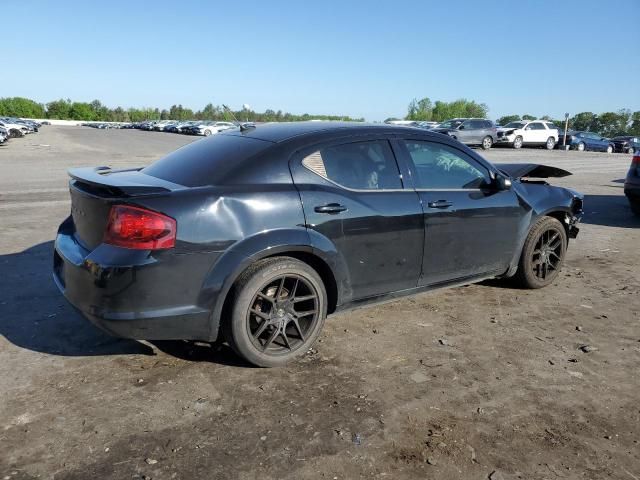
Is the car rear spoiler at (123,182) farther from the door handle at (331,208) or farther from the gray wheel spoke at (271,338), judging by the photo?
the gray wheel spoke at (271,338)

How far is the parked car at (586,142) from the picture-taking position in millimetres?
36656

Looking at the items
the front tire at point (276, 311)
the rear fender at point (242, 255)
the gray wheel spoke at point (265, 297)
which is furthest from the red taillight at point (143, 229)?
the gray wheel spoke at point (265, 297)

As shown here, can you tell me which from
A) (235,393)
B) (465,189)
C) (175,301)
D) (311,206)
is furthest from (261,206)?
(465,189)

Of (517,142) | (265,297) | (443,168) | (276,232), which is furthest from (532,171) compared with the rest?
(517,142)

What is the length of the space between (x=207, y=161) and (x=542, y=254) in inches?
132

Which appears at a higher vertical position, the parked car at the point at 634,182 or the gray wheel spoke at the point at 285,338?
the parked car at the point at 634,182

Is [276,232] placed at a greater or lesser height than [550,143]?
lesser

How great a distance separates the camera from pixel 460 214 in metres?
4.34

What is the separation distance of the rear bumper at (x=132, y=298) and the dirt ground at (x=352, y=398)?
376 millimetres

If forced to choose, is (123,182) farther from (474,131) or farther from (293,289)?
(474,131)

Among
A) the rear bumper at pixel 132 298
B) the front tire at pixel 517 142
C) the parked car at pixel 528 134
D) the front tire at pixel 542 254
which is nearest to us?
the rear bumper at pixel 132 298

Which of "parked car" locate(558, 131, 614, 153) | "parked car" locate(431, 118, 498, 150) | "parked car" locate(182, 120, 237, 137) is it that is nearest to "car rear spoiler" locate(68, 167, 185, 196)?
"parked car" locate(431, 118, 498, 150)

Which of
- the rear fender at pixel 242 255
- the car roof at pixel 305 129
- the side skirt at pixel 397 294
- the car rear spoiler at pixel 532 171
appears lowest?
the side skirt at pixel 397 294

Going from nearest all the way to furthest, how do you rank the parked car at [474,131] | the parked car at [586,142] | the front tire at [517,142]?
1. the parked car at [474,131]
2. the front tire at [517,142]
3. the parked car at [586,142]
